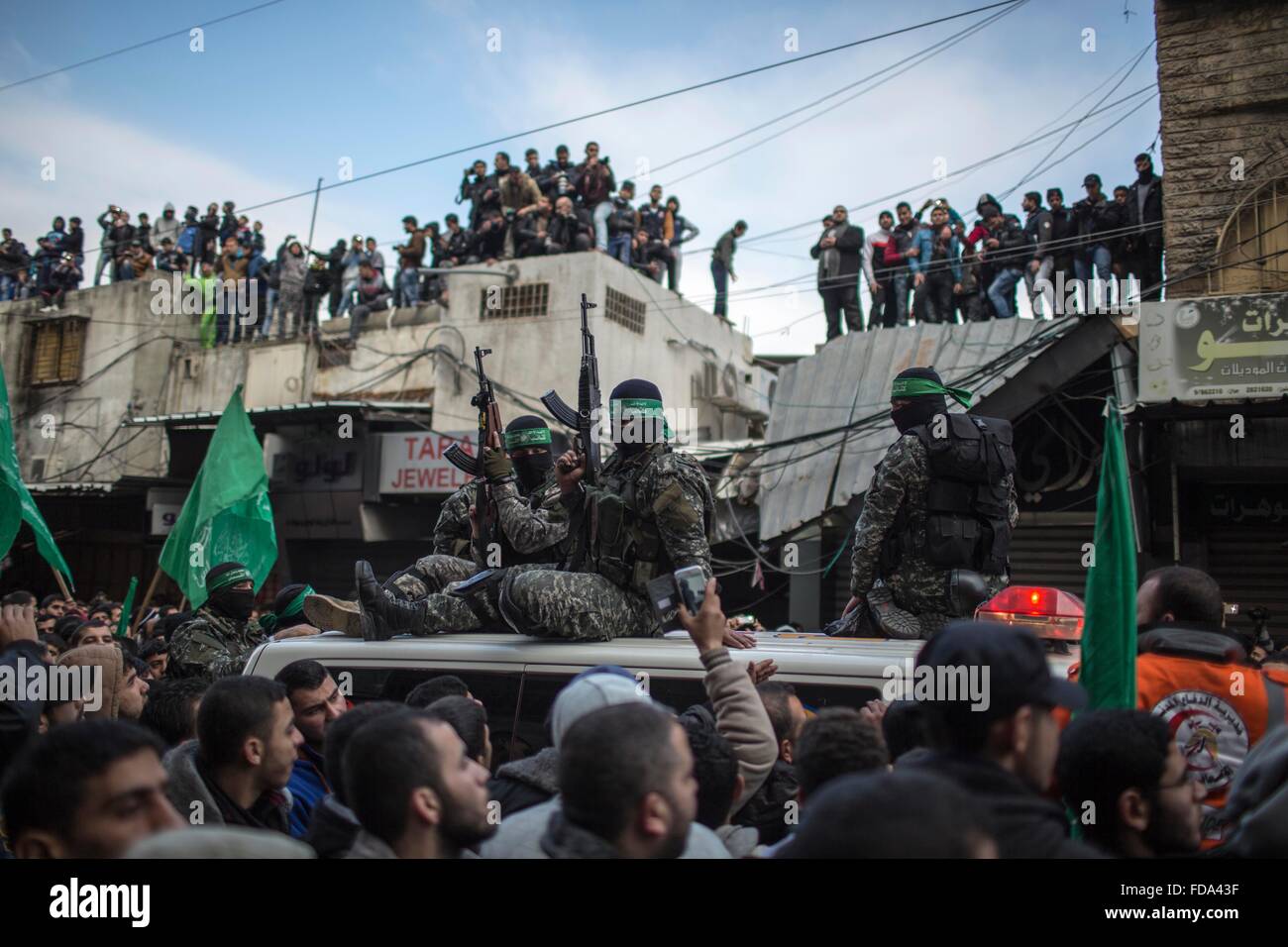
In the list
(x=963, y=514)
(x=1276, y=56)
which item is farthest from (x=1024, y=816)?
(x=1276, y=56)

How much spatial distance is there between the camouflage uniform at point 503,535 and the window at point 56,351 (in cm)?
1684

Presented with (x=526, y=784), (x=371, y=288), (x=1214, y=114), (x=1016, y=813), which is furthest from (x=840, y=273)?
(x=1016, y=813)

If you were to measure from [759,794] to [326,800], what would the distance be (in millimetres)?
1301

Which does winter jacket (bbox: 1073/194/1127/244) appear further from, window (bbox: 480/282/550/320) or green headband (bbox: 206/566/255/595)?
green headband (bbox: 206/566/255/595)

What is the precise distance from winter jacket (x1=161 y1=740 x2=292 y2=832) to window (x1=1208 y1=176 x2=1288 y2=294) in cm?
880

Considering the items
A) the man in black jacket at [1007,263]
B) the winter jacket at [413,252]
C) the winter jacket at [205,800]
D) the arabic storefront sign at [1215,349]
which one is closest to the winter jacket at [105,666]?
the winter jacket at [205,800]

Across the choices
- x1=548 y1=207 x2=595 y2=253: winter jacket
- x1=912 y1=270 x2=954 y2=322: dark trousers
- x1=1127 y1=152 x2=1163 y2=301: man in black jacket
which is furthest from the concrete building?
x1=1127 y1=152 x2=1163 y2=301: man in black jacket

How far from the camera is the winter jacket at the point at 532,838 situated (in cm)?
246

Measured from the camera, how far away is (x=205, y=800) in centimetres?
336

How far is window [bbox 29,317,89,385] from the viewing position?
804 inches

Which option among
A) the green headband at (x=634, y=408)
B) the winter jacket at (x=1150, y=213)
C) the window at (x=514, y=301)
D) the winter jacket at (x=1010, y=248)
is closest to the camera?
the green headband at (x=634, y=408)

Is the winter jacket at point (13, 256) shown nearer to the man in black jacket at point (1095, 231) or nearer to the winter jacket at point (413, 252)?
the winter jacket at point (413, 252)

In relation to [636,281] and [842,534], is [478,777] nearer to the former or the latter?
[842,534]
